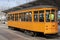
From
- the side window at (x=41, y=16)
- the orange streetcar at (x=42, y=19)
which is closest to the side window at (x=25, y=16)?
the orange streetcar at (x=42, y=19)

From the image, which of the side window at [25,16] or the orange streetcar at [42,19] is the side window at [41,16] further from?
the side window at [25,16]

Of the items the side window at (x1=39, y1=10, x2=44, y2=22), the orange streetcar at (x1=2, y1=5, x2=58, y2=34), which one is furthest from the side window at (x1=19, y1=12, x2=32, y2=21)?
the side window at (x1=39, y1=10, x2=44, y2=22)

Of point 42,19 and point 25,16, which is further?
point 25,16

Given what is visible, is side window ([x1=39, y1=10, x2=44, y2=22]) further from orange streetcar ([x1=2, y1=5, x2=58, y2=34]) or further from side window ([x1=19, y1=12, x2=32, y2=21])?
side window ([x1=19, y1=12, x2=32, y2=21])

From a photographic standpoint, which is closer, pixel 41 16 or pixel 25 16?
pixel 41 16

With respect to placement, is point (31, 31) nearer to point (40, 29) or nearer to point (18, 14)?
point (40, 29)

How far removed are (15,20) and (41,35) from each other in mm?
6898

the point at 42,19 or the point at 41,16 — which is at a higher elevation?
the point at 41,16

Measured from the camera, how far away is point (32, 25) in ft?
64.8

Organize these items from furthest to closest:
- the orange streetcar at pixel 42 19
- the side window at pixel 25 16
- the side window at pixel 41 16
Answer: the side window at pixel 25 16
the side window at pixel 41 16
the orange streetcar at pixel 42 19

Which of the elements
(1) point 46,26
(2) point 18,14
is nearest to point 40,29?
(1) point 46,26

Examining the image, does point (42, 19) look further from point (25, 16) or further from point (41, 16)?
point (25, 16)

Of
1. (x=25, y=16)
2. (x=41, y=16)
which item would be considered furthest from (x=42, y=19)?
(x=25, y=16)

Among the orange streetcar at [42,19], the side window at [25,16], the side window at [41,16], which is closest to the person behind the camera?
the orange streetcar at [42,19]
